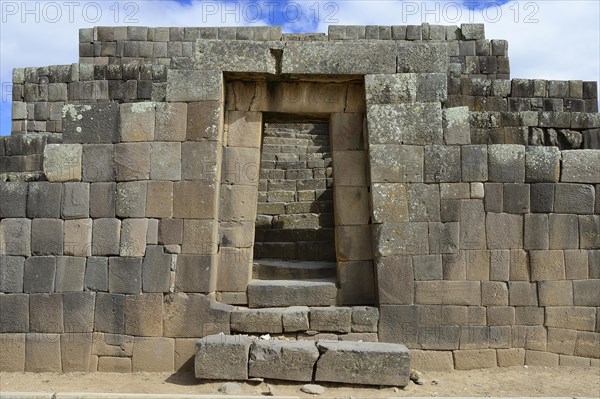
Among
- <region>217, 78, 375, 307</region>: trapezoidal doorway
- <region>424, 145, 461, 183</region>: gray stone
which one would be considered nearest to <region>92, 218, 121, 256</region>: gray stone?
<region>217, 78, 375, 307</region>: trapezoidal doorway

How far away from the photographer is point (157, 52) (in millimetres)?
13859

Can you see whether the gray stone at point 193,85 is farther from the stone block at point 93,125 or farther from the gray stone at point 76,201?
the gray stone at point 76,201

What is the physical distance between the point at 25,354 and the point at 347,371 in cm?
457

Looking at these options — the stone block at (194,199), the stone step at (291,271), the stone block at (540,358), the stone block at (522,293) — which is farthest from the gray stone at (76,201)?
the stone block at (540,358)

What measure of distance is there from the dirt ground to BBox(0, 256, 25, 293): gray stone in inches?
47.3

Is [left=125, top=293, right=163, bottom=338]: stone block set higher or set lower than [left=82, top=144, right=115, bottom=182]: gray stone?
lower

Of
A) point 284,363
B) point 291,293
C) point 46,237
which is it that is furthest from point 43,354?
point 291,293

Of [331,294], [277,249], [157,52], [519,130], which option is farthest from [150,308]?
[157,52]

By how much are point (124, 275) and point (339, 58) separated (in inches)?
175

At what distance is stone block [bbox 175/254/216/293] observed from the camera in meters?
7.22

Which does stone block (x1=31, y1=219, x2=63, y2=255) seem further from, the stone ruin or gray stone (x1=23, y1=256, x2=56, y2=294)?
gray stone (x1=23, y1=256, x2=56, y2=294)

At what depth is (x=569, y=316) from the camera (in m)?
7.27

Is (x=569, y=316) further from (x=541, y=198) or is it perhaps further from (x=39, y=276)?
(x=39, y=276)

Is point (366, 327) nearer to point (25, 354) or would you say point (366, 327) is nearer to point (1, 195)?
point (25, 354)
